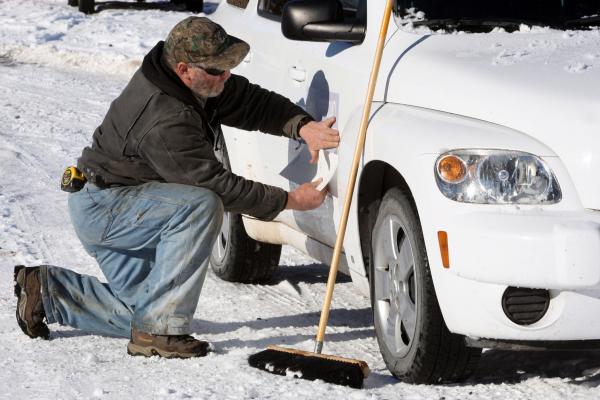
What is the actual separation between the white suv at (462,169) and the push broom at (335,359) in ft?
0.21

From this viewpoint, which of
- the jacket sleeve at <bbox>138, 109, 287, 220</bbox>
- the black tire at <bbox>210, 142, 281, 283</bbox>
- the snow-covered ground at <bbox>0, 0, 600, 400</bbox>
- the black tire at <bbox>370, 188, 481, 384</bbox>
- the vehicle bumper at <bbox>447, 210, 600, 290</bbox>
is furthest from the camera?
the black tire at <bbox>210, 142, 281, 283</bbox>

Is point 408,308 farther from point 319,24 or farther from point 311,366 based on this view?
point 319,24

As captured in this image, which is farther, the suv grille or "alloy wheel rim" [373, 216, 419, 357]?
"alloy wheel rim" [373, 216, 419, 357]

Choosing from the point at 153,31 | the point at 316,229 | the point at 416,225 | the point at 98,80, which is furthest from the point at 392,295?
the point at 153,31

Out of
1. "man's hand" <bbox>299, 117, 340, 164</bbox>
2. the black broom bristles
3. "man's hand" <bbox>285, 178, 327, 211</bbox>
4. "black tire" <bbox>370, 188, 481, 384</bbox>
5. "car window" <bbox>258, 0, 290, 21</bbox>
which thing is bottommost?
the black broom bristles

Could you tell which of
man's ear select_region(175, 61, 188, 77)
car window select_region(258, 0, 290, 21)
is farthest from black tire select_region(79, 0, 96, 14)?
man's ear select_region(175, 61, 188, 77)

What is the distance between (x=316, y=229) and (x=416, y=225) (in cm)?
106

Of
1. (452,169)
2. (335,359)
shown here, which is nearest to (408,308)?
(335,359)

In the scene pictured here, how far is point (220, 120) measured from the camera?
5.66m

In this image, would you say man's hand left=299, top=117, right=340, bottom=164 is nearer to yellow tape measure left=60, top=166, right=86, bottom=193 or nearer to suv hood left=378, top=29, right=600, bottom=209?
suv hood left=378, top=29, right=600, bottom=209

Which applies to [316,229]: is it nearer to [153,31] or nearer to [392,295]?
[392,295]

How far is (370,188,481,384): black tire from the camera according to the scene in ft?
14.9

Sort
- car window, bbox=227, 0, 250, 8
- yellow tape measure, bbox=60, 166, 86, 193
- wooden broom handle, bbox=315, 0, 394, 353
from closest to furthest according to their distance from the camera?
1. wooden broom handle, bbox=315, 0, 394, 353
2. yellow tape measure, bbox=60, 166, 86, 193
3. car window, bbox=227, 0, 250, 8

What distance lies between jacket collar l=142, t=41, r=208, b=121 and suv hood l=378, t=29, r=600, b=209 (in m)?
0.74
